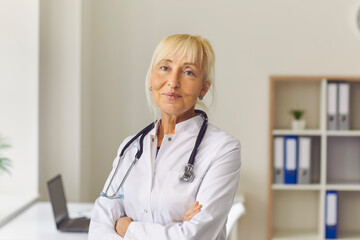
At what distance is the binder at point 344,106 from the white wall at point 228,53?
23cm

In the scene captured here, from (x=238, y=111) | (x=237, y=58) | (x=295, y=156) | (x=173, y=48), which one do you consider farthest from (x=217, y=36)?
(x=173, y=48)

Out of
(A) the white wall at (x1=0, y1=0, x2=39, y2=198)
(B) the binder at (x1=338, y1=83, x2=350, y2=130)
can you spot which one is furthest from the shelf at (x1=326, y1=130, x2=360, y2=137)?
(A) the white wall at (x1=0, y1=0, x2=39, y2=198)

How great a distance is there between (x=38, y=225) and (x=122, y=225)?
1.44 m

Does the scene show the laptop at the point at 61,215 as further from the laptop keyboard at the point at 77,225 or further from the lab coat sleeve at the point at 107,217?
the lab coat sleeve at the point at 107,217

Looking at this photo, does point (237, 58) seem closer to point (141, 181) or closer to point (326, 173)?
point (326, 173)

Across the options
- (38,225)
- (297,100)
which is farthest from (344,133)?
(38,225)

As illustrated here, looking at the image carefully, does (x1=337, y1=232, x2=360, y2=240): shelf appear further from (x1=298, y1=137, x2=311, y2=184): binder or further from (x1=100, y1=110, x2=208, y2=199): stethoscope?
(x1=100, y1=110, x2=208, y2=199): stethoscope

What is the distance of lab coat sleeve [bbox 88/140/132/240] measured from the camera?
1301 mm

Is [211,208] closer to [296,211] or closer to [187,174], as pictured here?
[187,174]

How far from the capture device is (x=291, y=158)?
353 centimetres

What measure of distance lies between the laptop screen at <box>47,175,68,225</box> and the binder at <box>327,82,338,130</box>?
1.85m

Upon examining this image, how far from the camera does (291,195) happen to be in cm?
375

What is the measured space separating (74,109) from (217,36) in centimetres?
114

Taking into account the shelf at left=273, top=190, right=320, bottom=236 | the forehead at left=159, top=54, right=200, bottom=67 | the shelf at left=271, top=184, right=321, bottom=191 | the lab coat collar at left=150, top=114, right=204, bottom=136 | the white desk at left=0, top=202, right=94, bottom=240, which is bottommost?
the shelf at left=273, top=190, right=320, bottom=236
